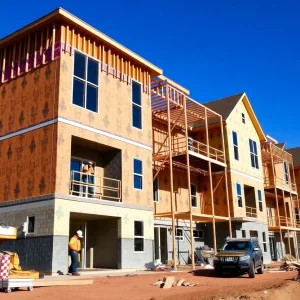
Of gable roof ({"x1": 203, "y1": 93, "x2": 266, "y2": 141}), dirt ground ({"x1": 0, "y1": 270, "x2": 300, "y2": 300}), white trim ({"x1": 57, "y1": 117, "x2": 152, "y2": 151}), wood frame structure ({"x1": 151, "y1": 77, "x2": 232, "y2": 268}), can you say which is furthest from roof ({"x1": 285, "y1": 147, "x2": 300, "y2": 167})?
dirt ground ({"x1": 0, "y1": 270, "x2": 300, "y2": 300})

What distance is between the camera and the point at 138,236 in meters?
20.4

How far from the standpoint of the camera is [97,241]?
2050 centimetres

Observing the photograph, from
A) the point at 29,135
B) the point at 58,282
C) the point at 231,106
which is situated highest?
the point at 231,106

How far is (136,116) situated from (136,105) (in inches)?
26.3

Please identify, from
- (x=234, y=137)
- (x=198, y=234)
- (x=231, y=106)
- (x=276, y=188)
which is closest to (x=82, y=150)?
(x=198, y=234)

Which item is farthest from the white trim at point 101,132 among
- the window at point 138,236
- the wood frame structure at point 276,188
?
the wood frame structure at point 276,188

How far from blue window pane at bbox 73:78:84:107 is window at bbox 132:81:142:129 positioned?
A: 385cm

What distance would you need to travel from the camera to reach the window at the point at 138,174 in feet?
69.4

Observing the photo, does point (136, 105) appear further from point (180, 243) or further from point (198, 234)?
point (198, 234)

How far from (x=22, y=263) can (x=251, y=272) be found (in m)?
10.0

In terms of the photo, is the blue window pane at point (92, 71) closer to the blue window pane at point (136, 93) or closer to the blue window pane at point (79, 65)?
the blue window pane at point (79, 65)

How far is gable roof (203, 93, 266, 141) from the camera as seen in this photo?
104 ft

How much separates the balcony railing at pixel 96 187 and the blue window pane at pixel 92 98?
3366 millimetres

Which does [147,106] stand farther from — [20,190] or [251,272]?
[251,272]
